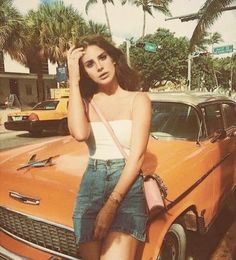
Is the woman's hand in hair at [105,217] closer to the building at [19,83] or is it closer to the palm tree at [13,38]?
the palm tree at [13,38]

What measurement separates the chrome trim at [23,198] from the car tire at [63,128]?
8.93 m

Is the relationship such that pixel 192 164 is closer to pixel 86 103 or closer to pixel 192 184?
pixel 192 184

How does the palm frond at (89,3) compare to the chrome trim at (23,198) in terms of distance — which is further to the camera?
the palm frond at (89,3)

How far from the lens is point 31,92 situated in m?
25.1

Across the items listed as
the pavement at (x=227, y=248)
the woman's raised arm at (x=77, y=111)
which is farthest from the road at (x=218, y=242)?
the woman's raised arm at (x=77, y=111)

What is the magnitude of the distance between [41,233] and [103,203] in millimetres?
636

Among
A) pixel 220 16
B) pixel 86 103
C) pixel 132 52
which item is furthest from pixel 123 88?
pixel 132 52

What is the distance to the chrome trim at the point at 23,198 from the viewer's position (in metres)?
1.98

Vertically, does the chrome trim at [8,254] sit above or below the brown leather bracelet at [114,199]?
below

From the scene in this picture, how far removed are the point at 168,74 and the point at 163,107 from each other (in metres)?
26.1

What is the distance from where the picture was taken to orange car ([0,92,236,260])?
194 centimetres

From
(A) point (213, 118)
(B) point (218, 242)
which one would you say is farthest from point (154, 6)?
(B) point (218, 242)

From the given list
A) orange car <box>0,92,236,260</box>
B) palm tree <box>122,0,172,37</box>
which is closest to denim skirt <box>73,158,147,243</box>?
orange car <box>0,92,236,260</box>

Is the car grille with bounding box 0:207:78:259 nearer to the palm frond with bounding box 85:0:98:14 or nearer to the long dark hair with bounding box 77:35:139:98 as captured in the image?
the long dark hair with bounding box 77:35:139:98
